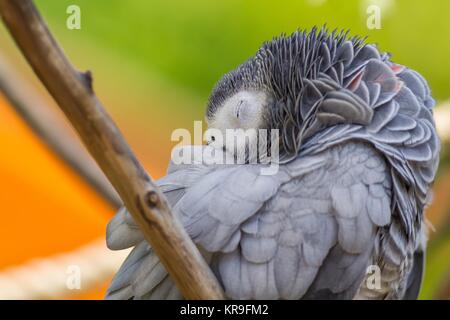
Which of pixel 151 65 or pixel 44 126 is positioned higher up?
pixel 151 65

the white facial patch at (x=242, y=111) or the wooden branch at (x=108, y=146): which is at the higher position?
the white facial patch at (x=242, y=111)

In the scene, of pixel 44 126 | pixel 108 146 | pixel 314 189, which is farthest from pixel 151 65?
pixel 108 146

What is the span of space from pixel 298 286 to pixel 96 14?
149cm

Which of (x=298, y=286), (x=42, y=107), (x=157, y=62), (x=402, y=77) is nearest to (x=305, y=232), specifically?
(x=298, y=286)

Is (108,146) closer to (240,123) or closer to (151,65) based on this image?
(240,123)

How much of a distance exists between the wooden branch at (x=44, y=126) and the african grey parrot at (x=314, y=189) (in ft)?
2.00

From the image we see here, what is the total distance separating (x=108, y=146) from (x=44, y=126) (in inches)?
36.3

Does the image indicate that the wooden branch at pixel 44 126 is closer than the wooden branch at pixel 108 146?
No

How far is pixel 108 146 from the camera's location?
0.78 meters

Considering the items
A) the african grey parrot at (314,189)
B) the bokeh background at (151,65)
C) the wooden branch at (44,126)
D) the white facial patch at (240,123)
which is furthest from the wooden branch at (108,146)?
the bokeh background at (151,65)

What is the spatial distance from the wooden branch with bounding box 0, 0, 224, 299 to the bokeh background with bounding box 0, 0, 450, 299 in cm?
130

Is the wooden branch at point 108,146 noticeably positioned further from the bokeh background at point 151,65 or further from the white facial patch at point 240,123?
the bokeh background at point 151,65

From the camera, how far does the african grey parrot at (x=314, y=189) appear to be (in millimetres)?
984

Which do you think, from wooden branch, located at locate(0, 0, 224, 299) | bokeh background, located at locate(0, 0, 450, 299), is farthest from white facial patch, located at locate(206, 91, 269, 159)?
bokeh background, located at locate(0, 0, 450, 299)
